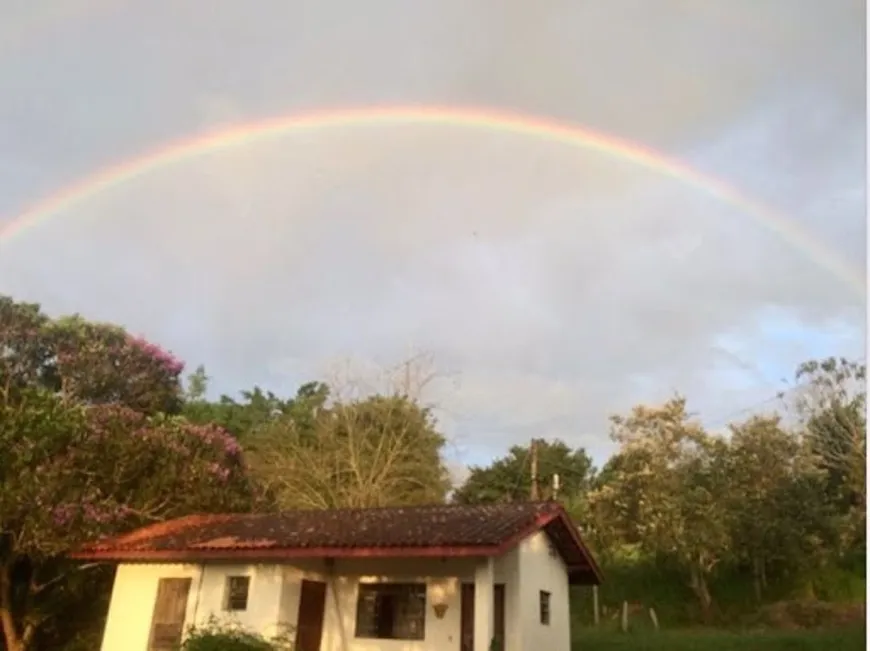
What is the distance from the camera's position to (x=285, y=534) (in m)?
16.0

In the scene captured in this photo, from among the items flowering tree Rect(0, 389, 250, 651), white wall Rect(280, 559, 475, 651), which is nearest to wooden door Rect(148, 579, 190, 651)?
flowering tree Rect(0, 389, 250, 651)

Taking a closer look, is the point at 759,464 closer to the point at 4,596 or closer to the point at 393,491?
the point at 393,491

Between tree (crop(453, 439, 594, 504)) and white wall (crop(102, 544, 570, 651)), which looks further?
tree (crop(453, 439, 594, 504))

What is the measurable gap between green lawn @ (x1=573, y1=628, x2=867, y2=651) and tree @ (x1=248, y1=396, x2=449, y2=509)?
11976mm

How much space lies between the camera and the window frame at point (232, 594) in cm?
1606

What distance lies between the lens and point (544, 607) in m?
16.3

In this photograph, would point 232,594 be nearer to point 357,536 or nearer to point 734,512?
point 357,536

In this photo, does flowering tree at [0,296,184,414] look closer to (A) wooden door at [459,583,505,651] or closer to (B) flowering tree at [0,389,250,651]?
(B) flowering tree at [0,389,250,651]

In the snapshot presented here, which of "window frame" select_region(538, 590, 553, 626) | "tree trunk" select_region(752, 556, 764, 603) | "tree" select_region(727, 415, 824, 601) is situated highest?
"tree" select_region(727, 415, 824, 601)

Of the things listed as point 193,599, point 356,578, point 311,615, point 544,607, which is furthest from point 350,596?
point 544,607

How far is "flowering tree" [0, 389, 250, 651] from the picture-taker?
1736 cm

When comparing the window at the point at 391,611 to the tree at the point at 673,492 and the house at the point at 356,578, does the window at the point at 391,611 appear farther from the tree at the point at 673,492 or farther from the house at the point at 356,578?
the tree at the point at 673,492

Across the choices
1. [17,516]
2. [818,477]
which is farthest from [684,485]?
[17,516]

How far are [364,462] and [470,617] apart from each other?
1779cm
